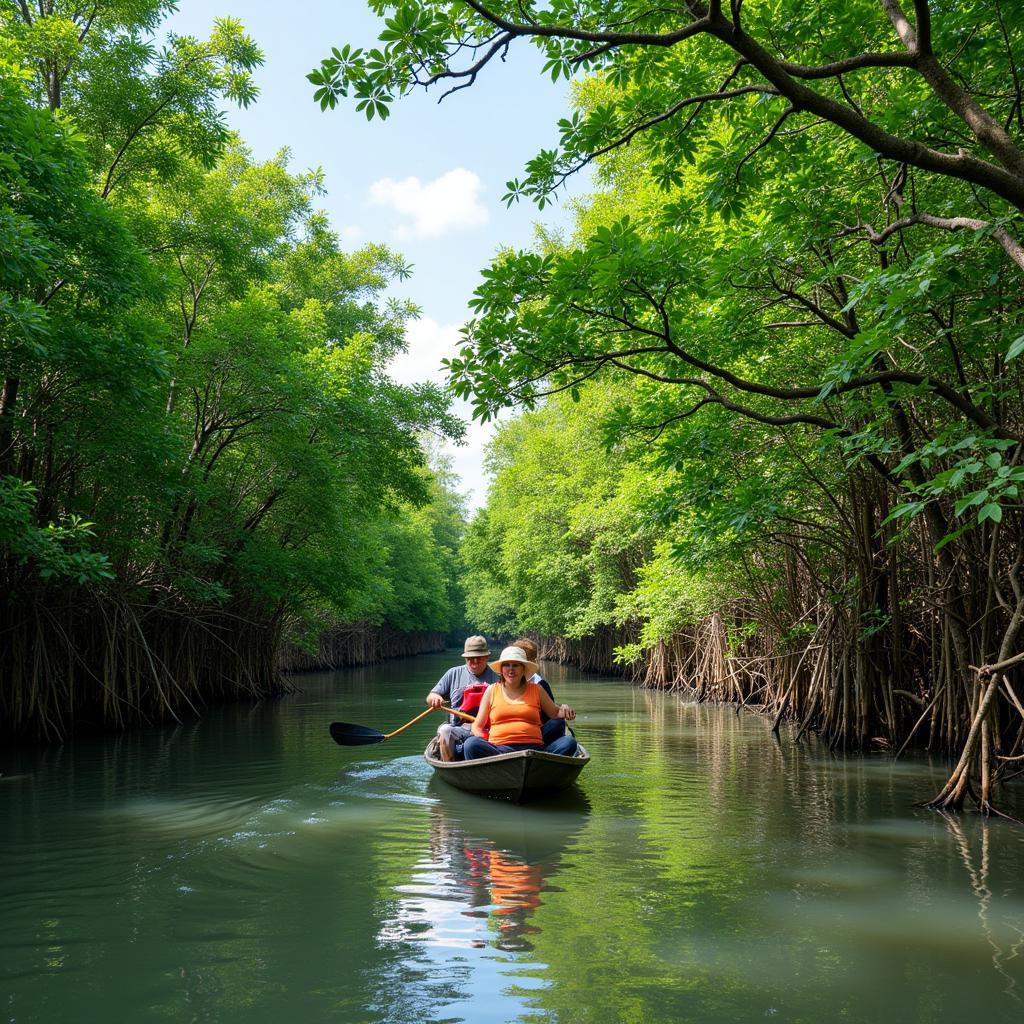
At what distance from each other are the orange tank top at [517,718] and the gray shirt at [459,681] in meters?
1.42

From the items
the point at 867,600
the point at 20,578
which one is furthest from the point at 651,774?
the point at 20,578

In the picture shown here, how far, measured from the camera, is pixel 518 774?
7777 mm

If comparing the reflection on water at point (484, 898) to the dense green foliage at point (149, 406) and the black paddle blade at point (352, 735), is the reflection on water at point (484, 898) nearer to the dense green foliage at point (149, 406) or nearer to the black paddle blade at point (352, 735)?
the black paddle blade at point (352, 735)

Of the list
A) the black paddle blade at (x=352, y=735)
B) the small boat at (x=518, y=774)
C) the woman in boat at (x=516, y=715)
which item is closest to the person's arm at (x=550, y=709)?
the woman in boat at (x=516, y=715)

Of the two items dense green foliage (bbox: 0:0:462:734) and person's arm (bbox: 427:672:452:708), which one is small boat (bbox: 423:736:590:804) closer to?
person's arm (bbox: 427:672:452:708)

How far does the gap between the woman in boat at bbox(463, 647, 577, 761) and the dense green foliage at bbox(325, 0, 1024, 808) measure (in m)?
2.05

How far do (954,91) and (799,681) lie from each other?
11.2m

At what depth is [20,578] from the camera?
11461 mm

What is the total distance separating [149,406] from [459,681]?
530 cm

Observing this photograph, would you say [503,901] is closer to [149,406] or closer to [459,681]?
[459,681]

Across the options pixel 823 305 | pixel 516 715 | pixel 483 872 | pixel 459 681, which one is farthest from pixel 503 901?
pixel 823 305

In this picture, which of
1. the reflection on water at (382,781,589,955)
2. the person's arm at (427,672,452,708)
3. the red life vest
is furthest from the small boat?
the red life vest

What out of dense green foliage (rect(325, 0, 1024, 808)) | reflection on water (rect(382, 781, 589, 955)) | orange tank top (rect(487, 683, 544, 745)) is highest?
dense green foliage (rect(325, 0, 1024, 808))

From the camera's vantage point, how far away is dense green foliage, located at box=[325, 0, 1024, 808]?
4.56 metres
